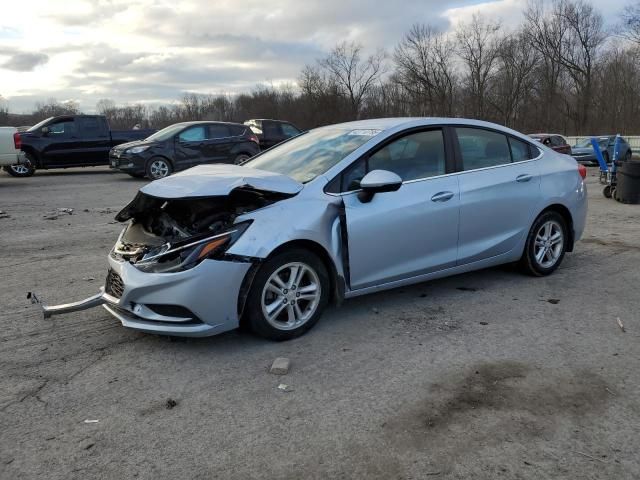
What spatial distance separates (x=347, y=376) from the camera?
12.1 feet

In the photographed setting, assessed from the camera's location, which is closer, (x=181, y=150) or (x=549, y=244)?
(x=549, y=244)

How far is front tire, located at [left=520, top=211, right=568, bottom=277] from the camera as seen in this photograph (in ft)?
18.9

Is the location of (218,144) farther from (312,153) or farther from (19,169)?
(312,153)

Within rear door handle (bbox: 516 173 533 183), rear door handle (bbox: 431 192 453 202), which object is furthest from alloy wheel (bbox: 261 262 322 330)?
rear door handle (bbox: 516 173 533 183)

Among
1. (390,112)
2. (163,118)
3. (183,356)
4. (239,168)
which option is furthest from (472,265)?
(163,118)

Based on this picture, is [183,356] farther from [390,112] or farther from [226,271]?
[390,112]

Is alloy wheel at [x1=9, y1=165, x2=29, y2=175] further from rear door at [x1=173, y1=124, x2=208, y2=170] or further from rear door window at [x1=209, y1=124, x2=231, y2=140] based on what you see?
rear door window at [x1=209, y1=124, x2=231, y2=140]

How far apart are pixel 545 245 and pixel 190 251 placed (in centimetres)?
377

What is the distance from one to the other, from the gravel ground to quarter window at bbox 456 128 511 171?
3.99ft

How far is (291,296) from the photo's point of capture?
13.7 ft

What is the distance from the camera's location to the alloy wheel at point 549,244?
582cm

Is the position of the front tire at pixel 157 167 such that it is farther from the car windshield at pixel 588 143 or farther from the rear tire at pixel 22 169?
the car windshield at pixel 588 143

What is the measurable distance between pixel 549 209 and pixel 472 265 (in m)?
1.24

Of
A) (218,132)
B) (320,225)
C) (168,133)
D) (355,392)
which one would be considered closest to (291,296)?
(320,225)
